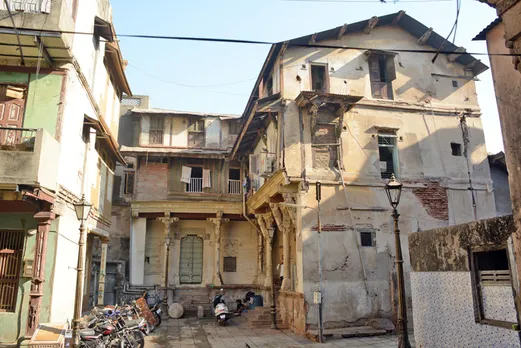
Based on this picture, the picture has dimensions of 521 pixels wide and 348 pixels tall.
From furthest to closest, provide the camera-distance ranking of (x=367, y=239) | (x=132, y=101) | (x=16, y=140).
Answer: (x=132, y=101) → (x=367, y=239) → (x=16, y=140)

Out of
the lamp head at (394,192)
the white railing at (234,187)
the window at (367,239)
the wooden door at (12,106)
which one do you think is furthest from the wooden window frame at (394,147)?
the wooden door at (12,106)

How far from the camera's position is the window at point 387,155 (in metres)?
15.2

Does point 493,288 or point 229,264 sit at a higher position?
point 229,264

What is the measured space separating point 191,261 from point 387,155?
12.1 metres

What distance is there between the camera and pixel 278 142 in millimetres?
15070

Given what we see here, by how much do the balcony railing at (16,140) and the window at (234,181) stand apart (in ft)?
43.7

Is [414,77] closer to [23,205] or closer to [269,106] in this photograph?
[269,106]

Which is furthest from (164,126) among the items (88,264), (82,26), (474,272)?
(474,272)

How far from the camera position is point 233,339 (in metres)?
13.4

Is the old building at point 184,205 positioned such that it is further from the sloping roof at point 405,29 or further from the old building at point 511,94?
the old building at point 511,94

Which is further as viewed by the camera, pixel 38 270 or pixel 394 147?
pixel 394 147

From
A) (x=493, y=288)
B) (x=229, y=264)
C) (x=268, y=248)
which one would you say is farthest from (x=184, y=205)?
(x=493, y=288)

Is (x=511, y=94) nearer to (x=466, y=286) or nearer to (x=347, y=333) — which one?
(x=466, y=286)

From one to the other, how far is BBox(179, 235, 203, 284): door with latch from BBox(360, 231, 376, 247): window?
10.8 m
